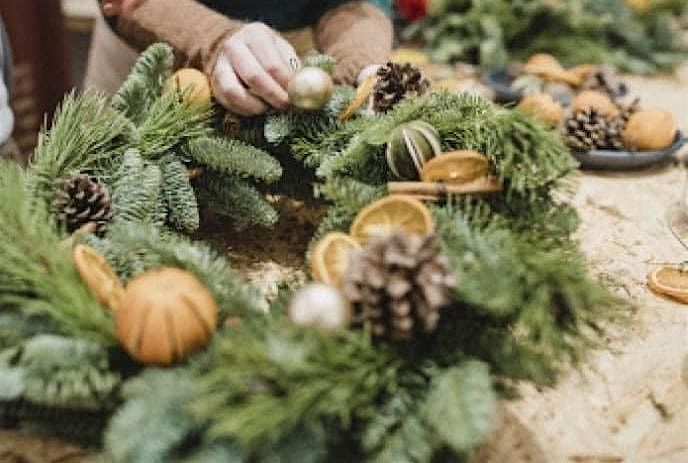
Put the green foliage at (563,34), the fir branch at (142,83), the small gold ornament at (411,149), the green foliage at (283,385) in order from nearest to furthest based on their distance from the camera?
1. the green foliage at (283,385)
2. the small gold ornament at (411,149)
3. the fir branch at (142,83)
4. the green foliage at (563,34)

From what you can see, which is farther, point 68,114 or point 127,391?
point 68,114

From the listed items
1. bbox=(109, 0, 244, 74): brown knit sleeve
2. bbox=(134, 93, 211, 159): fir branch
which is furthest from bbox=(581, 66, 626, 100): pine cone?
bbox=(134, 93, 211, 159): fir branch

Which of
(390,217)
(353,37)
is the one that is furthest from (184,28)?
(390,217)

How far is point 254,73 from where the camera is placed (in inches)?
32.1

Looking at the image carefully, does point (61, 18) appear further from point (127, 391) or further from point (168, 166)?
point (127, 391)

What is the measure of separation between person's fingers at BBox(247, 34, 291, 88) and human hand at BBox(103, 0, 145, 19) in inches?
8.6

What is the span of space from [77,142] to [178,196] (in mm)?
102

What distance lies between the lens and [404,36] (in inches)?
65.7

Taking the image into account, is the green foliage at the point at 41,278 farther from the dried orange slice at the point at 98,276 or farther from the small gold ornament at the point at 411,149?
the small gold ornament at the point at 411,149

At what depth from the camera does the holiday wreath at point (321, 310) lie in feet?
1.68

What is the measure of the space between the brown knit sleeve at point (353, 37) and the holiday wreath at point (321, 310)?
0.79 feet

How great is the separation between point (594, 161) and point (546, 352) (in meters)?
0.53

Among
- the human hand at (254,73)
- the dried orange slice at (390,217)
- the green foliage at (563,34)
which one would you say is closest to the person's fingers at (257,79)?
the human hand at (254,73)

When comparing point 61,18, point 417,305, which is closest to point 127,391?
point 417,305
